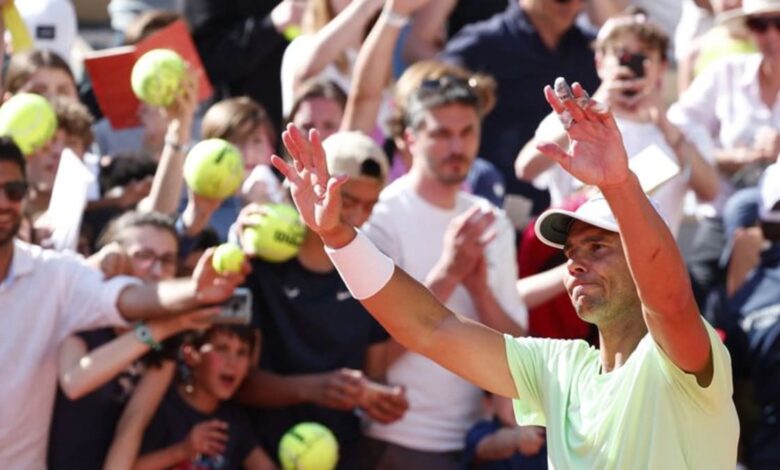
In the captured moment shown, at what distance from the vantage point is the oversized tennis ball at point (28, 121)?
7.12m

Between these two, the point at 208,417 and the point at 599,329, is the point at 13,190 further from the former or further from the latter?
the point at 599,329

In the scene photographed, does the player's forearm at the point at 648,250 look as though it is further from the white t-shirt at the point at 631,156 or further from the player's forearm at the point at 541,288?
the white t-shirt at the point at 631,156

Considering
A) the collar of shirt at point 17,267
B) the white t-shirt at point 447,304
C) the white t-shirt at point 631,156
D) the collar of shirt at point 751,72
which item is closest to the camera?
the collar of shirt at point 17,267

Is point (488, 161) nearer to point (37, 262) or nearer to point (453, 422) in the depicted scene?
point (453, 422)

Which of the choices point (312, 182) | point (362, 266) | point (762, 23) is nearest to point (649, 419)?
point (362, 266)

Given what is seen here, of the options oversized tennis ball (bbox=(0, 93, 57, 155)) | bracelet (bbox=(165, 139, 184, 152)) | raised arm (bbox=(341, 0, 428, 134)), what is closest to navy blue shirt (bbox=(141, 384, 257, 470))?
bracelet (bbox=(165, 139, 184, 152))

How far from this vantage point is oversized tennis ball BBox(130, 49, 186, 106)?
24.0ft

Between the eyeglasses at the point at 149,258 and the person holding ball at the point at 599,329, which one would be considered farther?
the eyeglasses at the point at 149,258

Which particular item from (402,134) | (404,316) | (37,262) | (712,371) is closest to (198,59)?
(402,134)

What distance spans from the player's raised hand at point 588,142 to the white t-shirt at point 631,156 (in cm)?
334

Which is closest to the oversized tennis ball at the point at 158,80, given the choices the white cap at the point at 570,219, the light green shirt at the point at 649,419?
the white cap at the point at 570,219

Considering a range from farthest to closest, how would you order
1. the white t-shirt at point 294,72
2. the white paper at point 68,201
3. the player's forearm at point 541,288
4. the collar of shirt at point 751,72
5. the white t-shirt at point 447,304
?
1. the collar of shirt at point 751,72
2. the white t-shirt at point 294,72
3. the player's forearm at point 541,288
4. the white t-shirt at point 447,304
5. the white paper at point 68,201

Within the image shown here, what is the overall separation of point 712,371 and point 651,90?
11.4 ft

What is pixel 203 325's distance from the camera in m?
6.35
